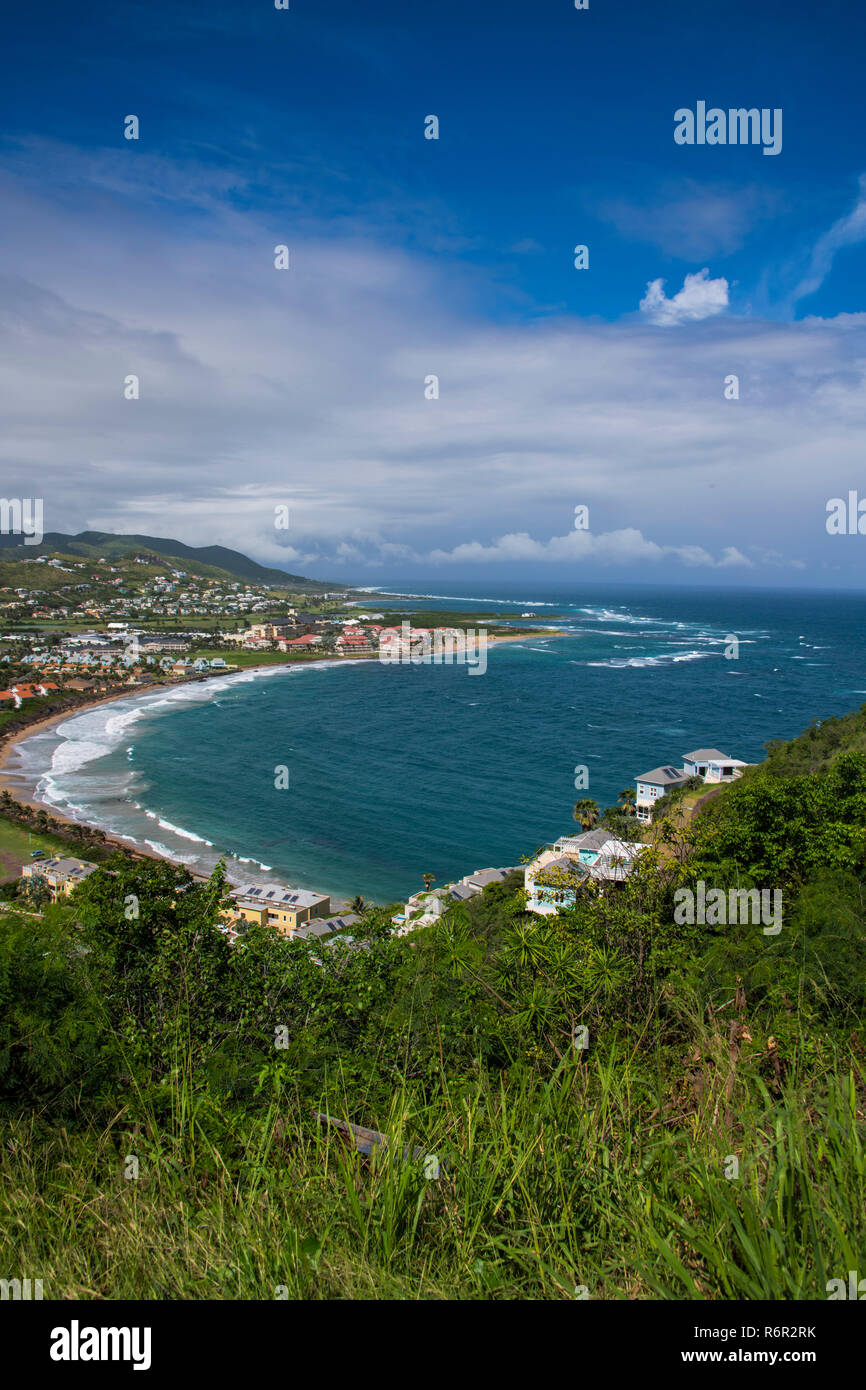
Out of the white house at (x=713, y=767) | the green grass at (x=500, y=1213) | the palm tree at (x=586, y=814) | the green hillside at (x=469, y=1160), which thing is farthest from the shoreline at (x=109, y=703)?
the white house at (x=713, y=767)

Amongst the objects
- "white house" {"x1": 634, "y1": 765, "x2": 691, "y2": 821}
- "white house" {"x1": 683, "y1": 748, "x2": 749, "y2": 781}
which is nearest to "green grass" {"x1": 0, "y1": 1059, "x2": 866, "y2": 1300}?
"white house" {"x1": 634, "y1": 765, "x2": 691, "y2": 821}

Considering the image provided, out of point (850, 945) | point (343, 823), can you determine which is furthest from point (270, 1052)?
point (343, 823)

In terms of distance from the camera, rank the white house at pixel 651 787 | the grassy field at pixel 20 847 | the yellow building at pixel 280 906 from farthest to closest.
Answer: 1. the white house at pixel 651 787
2. the grassy field at pixel 20 847
3. the yellow building at pixel 280 906

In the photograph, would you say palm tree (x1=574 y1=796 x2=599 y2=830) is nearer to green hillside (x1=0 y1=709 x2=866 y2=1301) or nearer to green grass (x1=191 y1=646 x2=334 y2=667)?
green hillside (x1=0 y1=709 x2=866 y2=1301)

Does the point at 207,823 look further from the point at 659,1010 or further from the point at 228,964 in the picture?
the point at 659,1010

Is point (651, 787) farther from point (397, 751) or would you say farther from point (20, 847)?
point (20, 847)

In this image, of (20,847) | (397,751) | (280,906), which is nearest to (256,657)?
(397,751)

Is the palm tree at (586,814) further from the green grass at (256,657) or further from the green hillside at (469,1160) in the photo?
the green grass at (256,657)

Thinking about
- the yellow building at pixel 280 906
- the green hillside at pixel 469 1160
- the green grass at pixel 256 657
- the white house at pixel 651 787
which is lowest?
the yellow building at pixel 280 906
